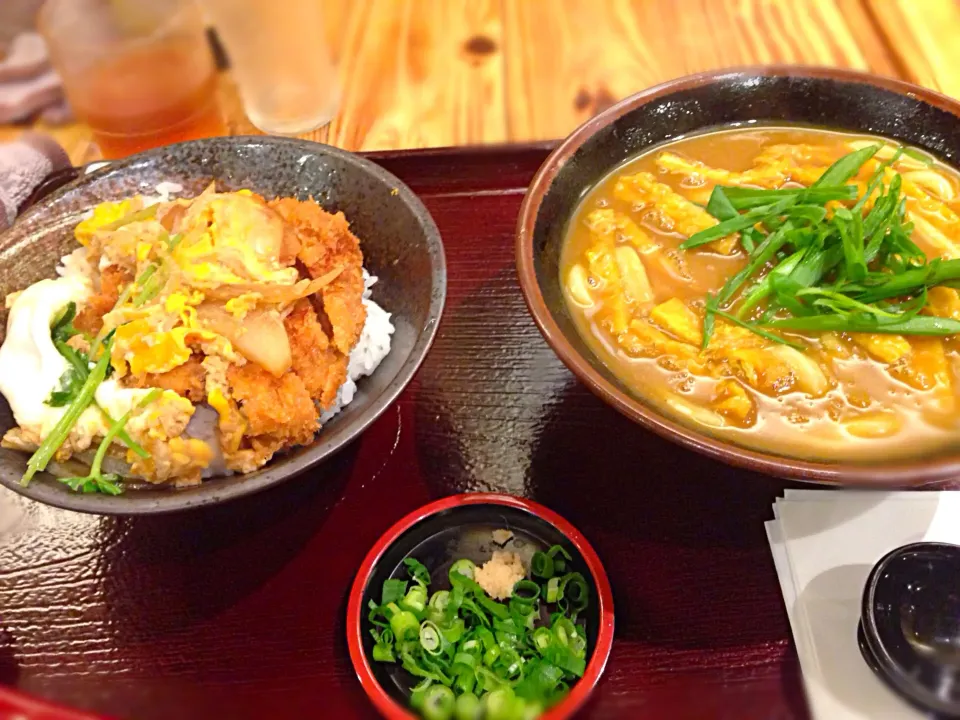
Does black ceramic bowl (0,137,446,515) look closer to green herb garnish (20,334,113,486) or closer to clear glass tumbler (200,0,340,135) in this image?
green herb garnish (20,334,113,486)

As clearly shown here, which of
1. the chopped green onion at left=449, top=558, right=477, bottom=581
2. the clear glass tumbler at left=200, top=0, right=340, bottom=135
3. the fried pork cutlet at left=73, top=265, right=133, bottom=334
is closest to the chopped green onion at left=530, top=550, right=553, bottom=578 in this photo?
the chopped green onion at left=449, top=558, right=477, bottom=581

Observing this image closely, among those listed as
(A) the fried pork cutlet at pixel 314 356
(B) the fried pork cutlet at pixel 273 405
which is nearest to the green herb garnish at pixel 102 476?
(B) the fried pork cutlet at pixel 273 405

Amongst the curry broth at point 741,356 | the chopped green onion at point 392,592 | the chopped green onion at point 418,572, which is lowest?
the chopped green onion at point 418,572

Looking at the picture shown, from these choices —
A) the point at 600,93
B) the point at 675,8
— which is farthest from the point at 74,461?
the point at 675,8

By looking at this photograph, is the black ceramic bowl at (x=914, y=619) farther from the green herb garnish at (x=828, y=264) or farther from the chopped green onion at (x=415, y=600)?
the chopped green onion at (x=415, y=600)

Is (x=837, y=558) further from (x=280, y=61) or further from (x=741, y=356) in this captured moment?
(x=280, y=61)

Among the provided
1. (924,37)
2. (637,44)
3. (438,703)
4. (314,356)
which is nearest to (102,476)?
(314,356)
